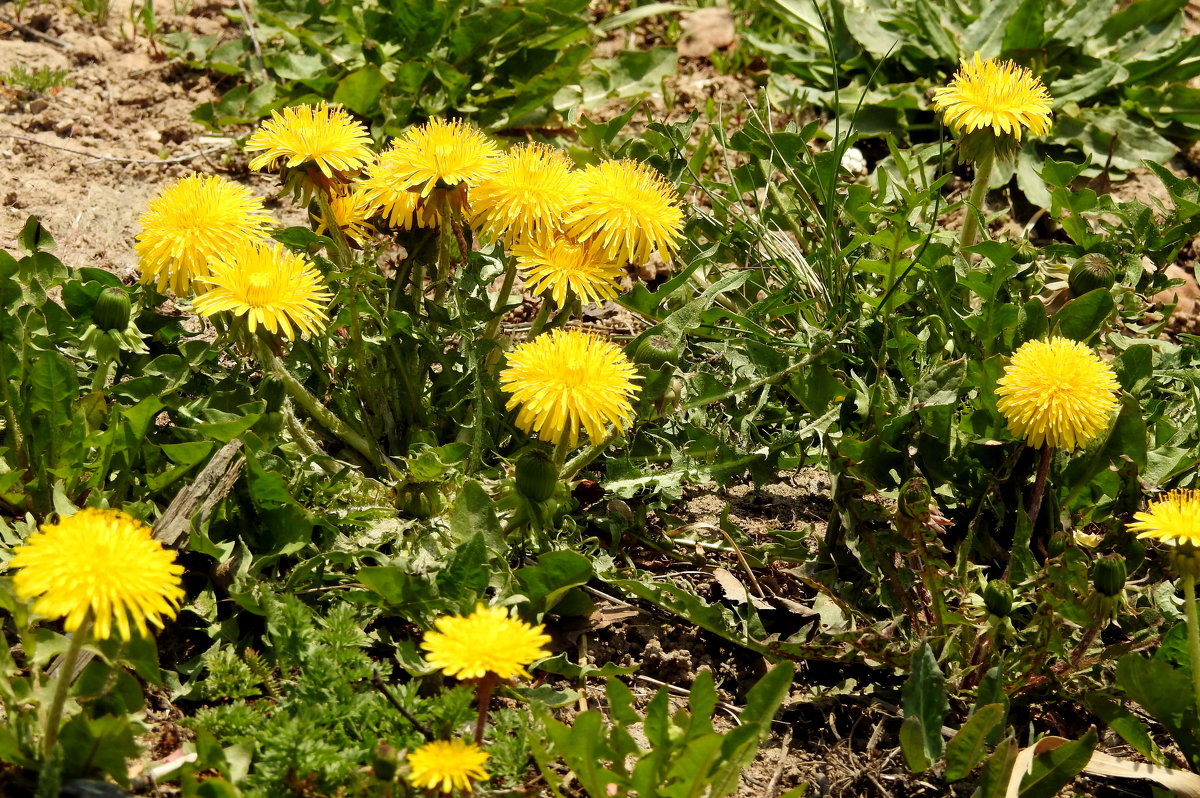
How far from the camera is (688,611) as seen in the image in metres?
2.48

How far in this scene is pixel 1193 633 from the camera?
215 centimetres

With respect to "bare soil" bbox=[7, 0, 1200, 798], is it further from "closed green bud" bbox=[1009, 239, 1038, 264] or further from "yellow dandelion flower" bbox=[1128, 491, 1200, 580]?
"closed green bud" bbox=[1009, 239, 1038, 264]

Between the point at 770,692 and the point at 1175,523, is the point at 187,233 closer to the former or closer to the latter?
the point at 770,692

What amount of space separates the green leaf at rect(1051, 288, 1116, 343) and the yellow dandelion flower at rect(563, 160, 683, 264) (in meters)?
0.97

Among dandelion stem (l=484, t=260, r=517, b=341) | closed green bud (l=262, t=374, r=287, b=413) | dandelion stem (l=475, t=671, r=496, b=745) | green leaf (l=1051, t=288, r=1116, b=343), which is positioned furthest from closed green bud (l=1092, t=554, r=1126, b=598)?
closed green bud (l=262, t=374, r=287, b=413)

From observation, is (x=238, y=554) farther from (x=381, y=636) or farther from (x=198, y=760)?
(x=198, y=760)

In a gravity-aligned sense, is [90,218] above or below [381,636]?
above

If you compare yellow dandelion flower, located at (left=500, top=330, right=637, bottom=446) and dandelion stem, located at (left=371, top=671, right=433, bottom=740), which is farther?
yellow dandelion flower, located at (left=500, top=330, right=637, bottom=446)

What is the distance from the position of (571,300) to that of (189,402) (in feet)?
2.95

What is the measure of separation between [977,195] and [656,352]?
3.94ft

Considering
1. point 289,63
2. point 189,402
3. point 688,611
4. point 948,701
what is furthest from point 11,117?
point 948,701

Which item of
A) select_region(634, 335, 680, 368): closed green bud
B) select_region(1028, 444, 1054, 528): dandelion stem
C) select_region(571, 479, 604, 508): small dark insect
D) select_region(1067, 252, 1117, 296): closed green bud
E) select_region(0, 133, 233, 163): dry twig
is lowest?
select_region(571, 479, 604, 508): small dark insect

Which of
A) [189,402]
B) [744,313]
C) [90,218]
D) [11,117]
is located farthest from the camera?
[11,117]

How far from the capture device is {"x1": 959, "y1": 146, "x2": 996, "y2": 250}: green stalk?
2.92 meters
